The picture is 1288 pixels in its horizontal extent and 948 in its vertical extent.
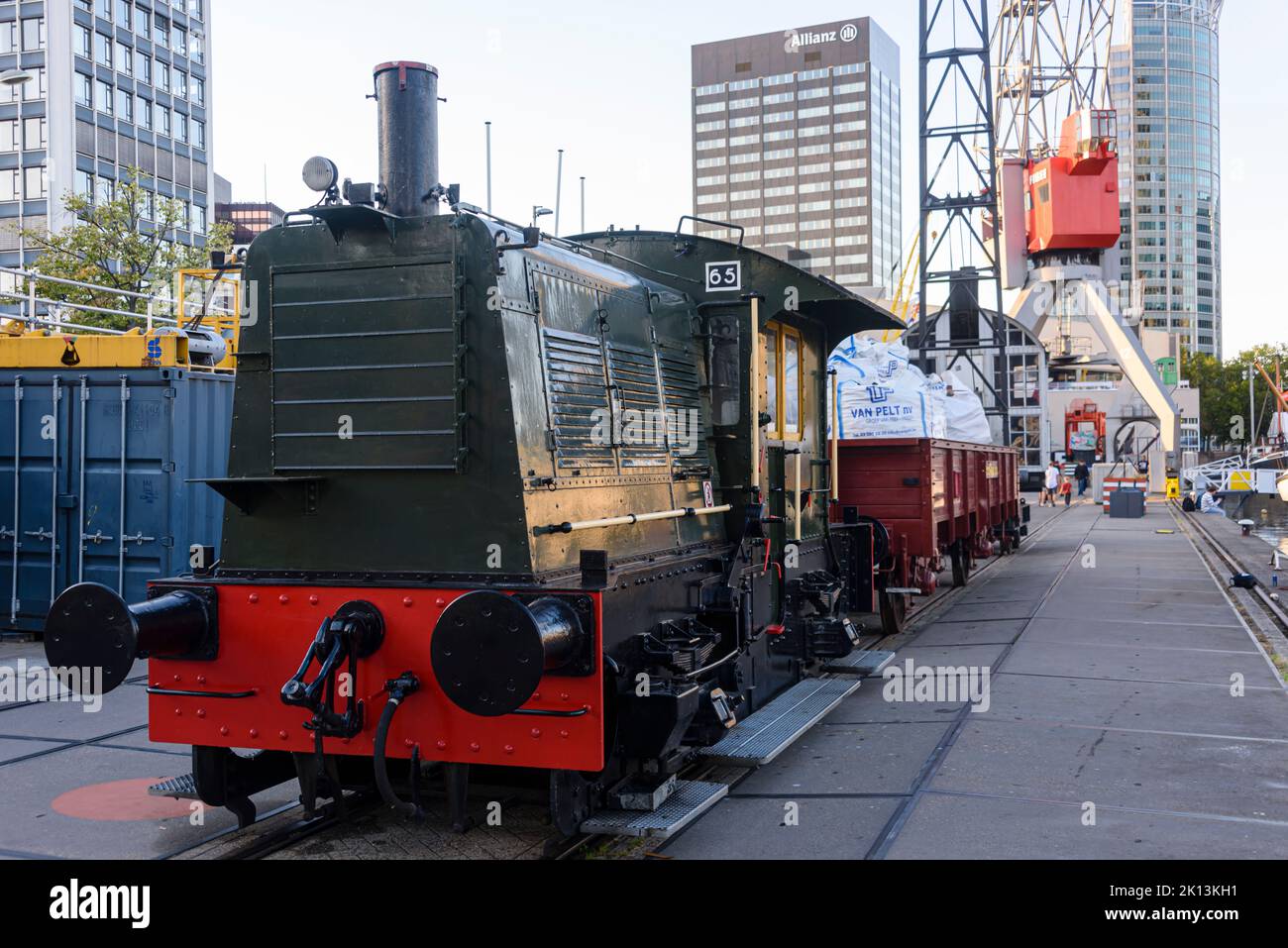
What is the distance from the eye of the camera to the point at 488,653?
14.4 feet

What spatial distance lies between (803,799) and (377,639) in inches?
103

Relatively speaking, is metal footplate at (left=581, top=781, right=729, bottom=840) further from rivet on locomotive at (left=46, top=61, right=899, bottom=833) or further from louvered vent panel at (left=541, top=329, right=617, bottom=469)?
louvered vent panel at (left=541, top=329, right=617, bottom=469)

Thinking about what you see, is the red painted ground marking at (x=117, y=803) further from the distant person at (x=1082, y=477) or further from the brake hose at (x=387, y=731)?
the distant person at (x=1082, y=477)

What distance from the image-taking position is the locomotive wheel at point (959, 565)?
1602 centimetres

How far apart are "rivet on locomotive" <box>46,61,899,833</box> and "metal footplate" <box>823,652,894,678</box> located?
2945 millimetres

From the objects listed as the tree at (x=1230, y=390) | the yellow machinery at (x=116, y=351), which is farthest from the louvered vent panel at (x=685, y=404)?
the tree at (x=1230, y=390)

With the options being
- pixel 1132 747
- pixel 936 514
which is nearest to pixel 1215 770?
pixel 1132 747

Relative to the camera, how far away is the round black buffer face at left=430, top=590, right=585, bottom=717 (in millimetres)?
4340

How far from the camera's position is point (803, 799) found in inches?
241

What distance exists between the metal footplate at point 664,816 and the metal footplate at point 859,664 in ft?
10.6

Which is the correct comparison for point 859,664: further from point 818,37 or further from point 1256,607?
point 818,37

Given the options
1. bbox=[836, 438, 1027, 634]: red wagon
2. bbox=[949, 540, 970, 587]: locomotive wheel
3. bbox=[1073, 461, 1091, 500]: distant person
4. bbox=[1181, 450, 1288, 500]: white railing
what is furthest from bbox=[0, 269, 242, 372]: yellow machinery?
bbox=[1073, 461, 1091, 500]: distant person

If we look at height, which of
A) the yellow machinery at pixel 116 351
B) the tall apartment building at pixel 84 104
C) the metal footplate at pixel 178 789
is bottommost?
the metal footplate at pixel 178 789
